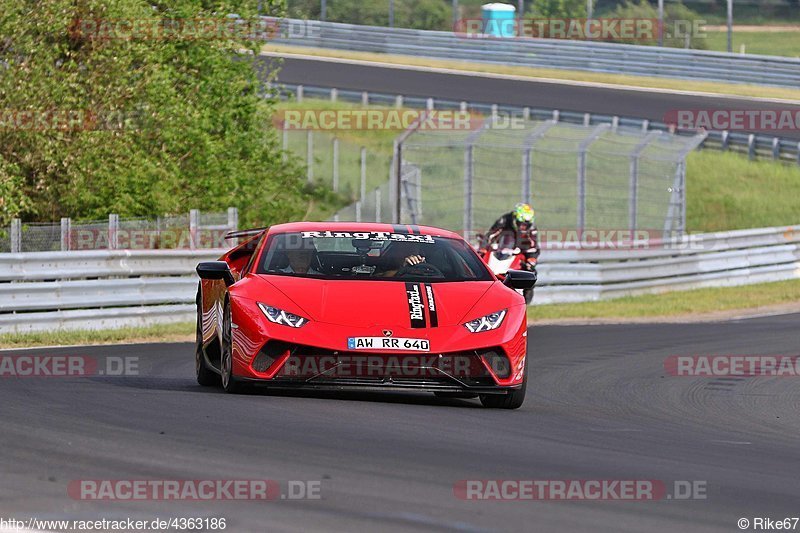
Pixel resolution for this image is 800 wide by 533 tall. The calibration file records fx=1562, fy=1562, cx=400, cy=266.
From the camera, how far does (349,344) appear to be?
9.12 m

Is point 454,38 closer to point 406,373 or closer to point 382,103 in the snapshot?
point 382,103

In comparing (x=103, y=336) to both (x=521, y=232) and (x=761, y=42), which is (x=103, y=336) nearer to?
(x=521, y=232)

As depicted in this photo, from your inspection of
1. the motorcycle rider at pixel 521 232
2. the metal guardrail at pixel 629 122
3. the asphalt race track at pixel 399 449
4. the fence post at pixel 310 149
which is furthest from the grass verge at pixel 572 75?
the asphalt race track at pixel 399 449

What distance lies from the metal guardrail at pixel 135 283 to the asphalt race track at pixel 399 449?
473 cm

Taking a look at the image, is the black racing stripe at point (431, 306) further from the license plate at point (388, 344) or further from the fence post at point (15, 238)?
the fence post at point (15, 238)

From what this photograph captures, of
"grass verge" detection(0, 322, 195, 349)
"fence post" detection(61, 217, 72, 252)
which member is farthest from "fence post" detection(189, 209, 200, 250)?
"fence post" detection(61, 217, 72, 252)

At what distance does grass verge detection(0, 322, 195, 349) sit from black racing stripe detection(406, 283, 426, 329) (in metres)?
6.61

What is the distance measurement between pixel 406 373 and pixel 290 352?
694mm

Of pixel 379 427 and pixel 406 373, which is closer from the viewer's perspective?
pixel 379 427

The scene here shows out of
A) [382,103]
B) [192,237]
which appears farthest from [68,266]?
[382,103]

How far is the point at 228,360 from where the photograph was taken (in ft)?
31.7

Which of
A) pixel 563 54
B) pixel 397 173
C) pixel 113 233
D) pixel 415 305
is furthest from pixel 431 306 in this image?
pixel 563 54

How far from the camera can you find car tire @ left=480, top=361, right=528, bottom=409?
31.9 feet

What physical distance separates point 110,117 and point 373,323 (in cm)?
1412
